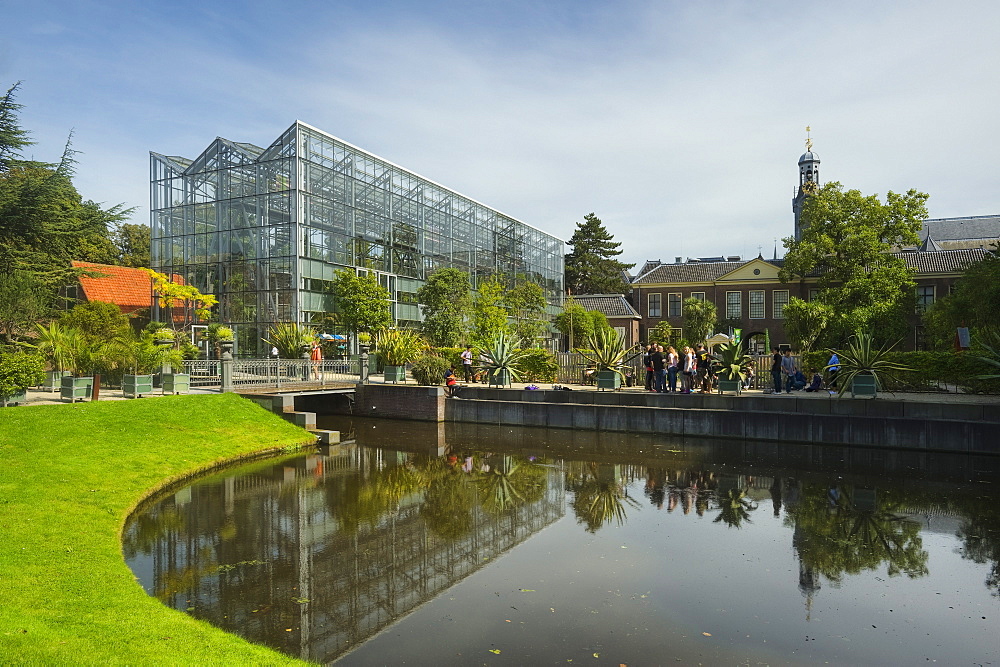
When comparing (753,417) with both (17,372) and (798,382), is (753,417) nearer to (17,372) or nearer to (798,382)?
(798,382)

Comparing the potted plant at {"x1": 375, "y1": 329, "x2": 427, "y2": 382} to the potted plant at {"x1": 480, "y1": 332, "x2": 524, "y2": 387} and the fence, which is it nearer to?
the fence

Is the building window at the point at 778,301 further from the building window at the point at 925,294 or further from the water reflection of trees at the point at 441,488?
the water reflection of trees at the point at 441,488

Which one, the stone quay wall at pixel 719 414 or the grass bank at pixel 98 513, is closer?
the grass bank at pixel 98 513

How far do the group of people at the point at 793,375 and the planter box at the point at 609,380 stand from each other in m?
5.35

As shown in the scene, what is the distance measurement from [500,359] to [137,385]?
12731 millimetres

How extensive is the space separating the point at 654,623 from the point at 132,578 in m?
5.99

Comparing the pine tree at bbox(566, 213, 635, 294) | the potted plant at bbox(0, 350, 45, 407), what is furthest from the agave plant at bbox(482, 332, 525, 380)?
the pine tree at bbox(566, 213, 635, 294)

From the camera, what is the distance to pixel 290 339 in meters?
28.1

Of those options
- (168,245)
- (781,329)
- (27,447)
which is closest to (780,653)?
(27,447)

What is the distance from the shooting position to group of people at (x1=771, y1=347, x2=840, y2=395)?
22203 millimetres

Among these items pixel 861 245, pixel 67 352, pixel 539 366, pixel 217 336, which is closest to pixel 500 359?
pixel 539 366

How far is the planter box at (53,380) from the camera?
67.8 feet

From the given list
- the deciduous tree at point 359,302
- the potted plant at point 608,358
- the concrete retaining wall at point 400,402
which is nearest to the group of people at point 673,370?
the potted plant at point 608,358

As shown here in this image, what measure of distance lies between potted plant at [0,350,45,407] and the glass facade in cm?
1512
